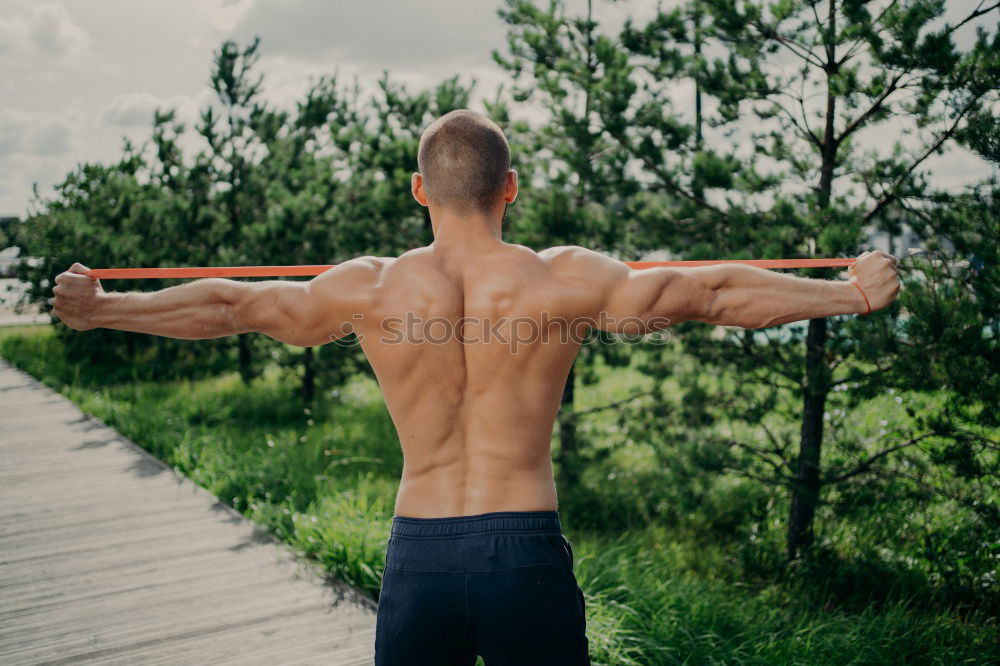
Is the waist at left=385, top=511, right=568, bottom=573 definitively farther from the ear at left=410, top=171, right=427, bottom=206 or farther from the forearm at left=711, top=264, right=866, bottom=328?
the ear at left=410, top=171, right=427, bottom=206

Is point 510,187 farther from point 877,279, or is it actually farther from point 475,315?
point 877,279

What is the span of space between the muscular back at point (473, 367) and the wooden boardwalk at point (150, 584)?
1846mm

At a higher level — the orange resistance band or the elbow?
the orange resistance band

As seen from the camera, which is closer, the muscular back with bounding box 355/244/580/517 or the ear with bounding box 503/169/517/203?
the muscular back with bounding box 355/244/580/517

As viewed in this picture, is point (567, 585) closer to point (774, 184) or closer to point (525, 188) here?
point (774, 184)

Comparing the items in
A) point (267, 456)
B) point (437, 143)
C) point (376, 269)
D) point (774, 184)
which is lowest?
point (267, 456)

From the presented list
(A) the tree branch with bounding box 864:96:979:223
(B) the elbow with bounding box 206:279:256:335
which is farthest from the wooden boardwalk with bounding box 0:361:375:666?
(A) the tree branch with bounding box 864:96:979:223

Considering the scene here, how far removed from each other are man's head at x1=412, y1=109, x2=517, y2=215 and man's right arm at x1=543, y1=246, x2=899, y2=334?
233 millimetres

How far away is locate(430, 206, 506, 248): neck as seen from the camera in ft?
6.71

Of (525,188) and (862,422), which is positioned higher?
(525,188)

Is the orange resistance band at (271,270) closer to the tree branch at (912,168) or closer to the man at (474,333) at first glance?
the man at (474,333)

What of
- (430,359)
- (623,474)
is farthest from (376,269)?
(623,474)

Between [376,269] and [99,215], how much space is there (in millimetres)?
11384

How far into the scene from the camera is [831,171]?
16.4 feet
